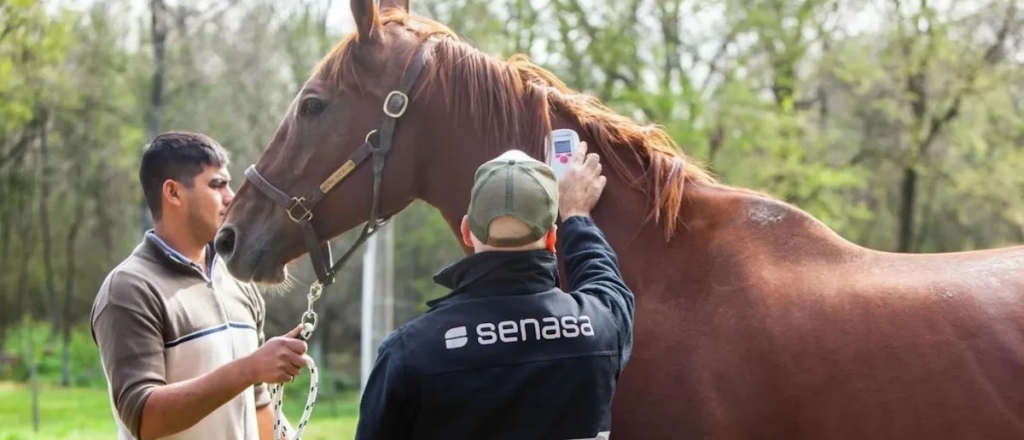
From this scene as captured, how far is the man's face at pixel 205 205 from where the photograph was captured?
136 inches

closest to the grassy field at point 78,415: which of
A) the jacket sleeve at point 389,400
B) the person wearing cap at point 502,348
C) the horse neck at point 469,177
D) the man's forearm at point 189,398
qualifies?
the man's forearm at point 189,398

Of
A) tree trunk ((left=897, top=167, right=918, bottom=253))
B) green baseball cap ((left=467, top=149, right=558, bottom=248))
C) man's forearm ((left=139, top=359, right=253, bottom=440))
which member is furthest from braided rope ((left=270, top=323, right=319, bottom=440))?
tree trunk ((left=897, top=167, right=918, bottom=253))

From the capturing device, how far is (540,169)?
233cm

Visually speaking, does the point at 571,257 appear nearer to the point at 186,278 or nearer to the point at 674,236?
the point at 674,236

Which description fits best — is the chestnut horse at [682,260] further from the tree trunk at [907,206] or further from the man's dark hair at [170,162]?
the tree trunk at [907,206]

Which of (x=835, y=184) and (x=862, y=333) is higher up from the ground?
(x=862, y=333)

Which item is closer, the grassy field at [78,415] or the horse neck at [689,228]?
the horse neck at [689,228]

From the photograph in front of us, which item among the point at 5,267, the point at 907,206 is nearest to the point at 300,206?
the point at 907,206

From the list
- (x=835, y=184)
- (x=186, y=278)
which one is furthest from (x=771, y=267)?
(x=835, y=184)

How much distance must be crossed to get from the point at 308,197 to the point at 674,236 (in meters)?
1.20

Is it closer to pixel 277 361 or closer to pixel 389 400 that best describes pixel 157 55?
pixel 277 361

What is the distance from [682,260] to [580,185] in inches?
15.7

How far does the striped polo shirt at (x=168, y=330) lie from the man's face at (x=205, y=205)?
0.42ft

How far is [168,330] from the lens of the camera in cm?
326
